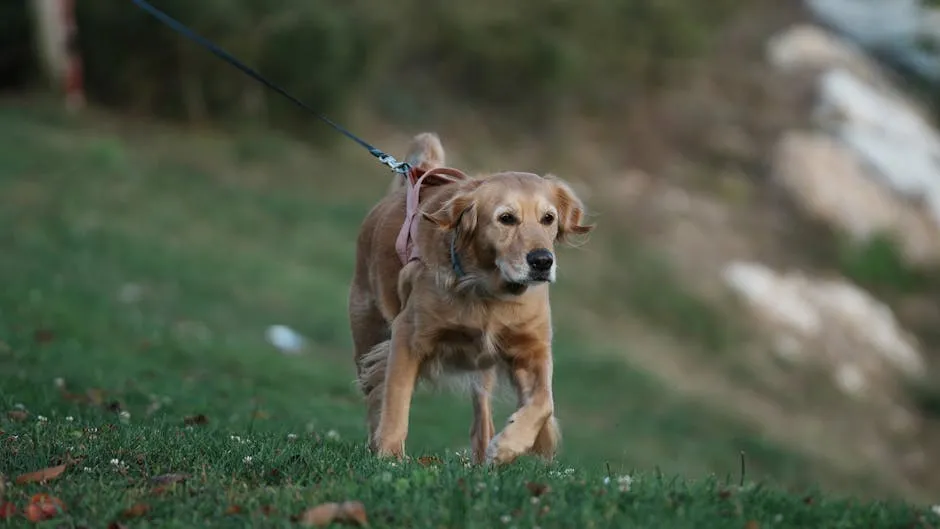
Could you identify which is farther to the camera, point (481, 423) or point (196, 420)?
point (196, 420)

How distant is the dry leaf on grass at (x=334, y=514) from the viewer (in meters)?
4.89

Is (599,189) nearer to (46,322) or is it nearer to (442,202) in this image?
(46,322)

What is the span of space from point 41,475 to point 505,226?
2.64 m

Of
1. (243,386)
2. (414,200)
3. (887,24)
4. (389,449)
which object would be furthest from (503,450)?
(887,24)

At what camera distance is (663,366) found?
81.5 feet

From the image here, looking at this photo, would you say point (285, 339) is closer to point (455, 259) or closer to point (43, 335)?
point (43, 335)

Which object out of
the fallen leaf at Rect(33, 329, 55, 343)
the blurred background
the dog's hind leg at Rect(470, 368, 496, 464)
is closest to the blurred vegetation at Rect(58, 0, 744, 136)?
the blurred background

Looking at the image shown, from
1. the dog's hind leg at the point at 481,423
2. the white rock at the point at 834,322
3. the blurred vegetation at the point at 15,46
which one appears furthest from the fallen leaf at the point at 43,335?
the white rock at the point at 834,322

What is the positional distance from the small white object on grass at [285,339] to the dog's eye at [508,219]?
10872 mm

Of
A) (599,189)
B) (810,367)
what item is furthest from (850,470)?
(599,189)

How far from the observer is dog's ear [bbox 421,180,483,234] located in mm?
6973

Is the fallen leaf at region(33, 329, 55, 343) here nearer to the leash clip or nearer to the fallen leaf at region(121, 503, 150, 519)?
the leash clip

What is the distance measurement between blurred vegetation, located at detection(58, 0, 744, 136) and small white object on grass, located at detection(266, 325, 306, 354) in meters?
8.80

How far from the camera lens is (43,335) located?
13.8 meters
